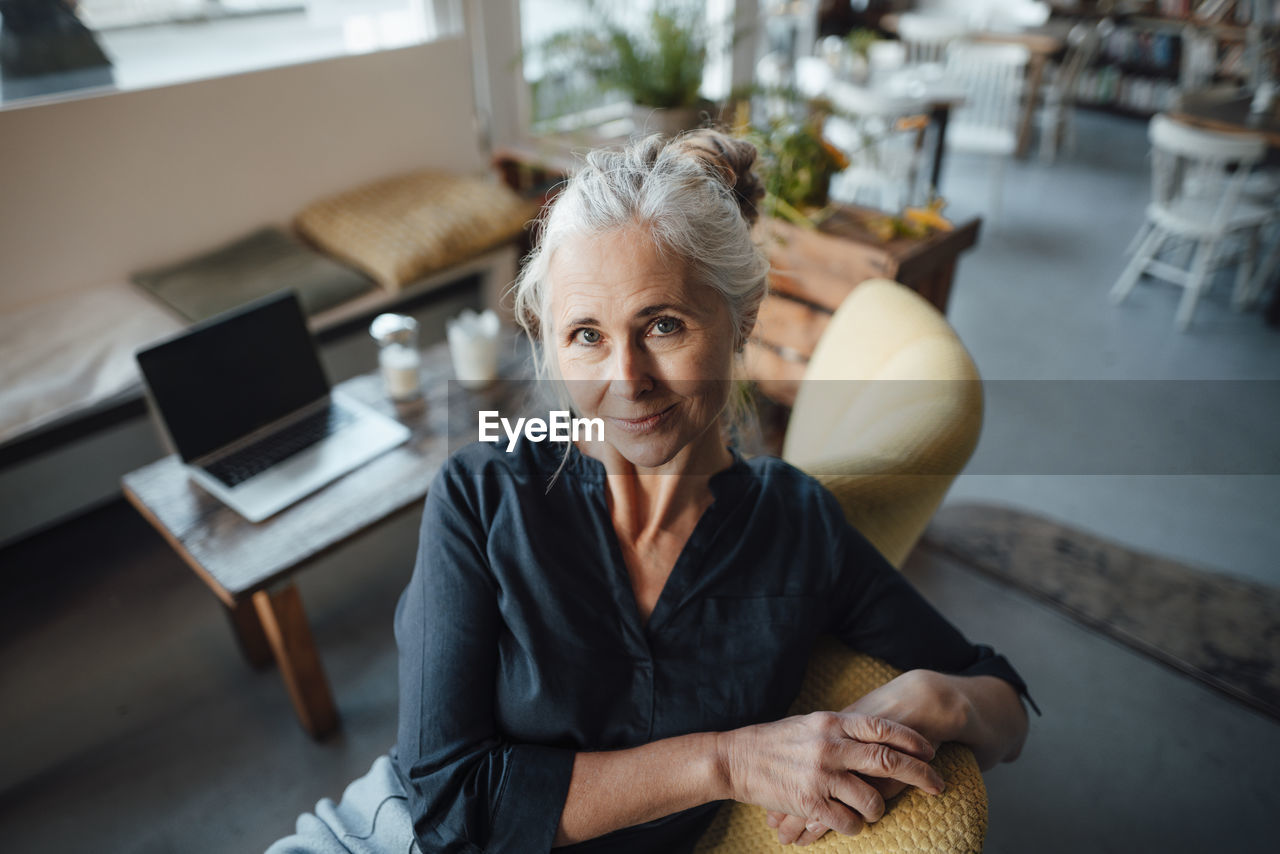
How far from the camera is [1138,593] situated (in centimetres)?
219

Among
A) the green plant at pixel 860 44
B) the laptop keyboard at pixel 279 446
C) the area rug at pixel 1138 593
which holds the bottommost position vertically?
the area rug at pixel 1138 593

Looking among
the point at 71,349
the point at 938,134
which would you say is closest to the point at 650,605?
the point at 71,349

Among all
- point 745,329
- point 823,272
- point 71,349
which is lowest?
point 71,349

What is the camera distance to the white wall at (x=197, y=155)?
8.14ft

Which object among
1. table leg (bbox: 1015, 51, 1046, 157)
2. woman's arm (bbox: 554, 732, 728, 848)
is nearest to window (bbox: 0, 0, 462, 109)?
woman's arm (bbox: 554, 732, 728, 848)

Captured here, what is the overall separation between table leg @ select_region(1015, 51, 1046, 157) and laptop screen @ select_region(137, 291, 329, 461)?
526cm

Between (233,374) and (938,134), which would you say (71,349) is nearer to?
(233,374)

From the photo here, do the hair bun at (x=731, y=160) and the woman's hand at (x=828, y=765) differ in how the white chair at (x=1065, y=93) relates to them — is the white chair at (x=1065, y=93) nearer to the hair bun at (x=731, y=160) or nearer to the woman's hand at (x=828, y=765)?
the hair bun at (x=731, y=160)

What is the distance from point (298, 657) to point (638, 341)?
3.87ft

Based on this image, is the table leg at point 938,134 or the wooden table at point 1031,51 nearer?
the table leg at point 938,134

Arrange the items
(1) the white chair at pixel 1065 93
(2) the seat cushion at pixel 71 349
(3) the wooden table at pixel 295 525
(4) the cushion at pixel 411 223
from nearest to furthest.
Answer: (3) the wooden table at pixel 295 525, (2) the seat cushion at pixel 71 349, (4) the cushion at pixel 411 223, (1) the white chair at pixel 1065 93

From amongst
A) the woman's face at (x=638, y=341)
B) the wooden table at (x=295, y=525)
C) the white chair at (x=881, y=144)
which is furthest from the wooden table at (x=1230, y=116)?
the woman's face at (x=638, y=341)

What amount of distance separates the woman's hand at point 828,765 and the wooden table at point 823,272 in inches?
51.0

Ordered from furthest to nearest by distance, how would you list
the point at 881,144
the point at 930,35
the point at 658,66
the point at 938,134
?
the point at 930,35 < the point at 938,134 < the point at 881,144 < the point at 658,66
